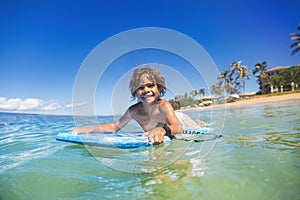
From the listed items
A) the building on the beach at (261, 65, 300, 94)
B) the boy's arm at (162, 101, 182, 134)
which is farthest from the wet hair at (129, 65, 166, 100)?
the building on the beach at (261, 65, 300, 94)

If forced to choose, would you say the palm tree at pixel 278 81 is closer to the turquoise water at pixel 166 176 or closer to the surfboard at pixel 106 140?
the surfboard at pixel 106 140

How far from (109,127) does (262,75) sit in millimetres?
49602

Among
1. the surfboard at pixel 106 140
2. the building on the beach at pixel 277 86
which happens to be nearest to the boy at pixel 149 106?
the surfboard at pixel 106 140

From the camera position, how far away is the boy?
11.0 ft

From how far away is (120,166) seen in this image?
208cm

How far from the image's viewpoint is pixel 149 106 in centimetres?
360

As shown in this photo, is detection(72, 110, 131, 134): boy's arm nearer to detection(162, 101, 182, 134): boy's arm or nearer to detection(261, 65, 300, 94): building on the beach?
detection(162, 101, 182, 134): boy's arm

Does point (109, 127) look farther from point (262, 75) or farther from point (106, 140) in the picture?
point (262, 75)

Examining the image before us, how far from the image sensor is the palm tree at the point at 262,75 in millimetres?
44631

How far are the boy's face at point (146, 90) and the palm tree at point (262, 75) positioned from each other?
4746 centimetres

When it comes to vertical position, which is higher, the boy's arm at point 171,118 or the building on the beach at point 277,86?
the building on the beach at point 277,86

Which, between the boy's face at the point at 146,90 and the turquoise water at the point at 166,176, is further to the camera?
the boy's face at the point at 146,90

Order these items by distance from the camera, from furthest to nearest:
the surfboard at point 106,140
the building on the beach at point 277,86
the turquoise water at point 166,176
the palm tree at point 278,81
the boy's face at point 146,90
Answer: the palm tree at point 278,81 < the building on the beach at point 277,86 < the boy's face at point 146,90 < the surfboard at point 106,140 < the turquoise water at point 166,176

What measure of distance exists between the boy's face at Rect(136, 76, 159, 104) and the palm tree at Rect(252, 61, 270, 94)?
4746 centimetres
